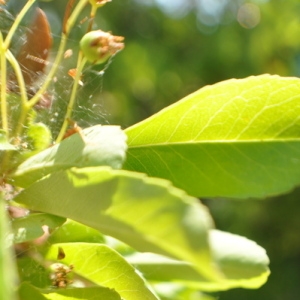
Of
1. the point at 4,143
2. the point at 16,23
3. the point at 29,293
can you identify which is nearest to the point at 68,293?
the point at 29,293

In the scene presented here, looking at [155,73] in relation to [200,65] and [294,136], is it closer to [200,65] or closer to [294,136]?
[200,65]

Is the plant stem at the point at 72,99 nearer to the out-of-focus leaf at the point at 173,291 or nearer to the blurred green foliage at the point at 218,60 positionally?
the out-of-focus leaf at the point at 173,291

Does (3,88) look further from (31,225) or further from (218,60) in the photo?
(218,60)

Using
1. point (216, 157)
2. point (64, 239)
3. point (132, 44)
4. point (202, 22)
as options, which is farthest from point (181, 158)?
point (202, 22)

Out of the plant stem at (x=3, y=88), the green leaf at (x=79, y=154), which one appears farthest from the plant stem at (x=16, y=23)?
the green leaf at (x=79, y=154)

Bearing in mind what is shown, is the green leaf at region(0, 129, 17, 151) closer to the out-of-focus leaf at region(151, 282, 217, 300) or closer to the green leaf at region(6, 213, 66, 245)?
the green leaf at region(6, 213, 66, 245)
